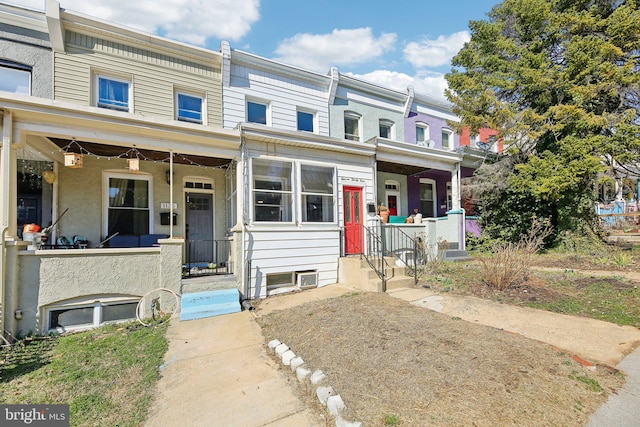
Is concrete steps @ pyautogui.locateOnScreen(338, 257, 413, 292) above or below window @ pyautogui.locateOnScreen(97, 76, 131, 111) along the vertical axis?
below

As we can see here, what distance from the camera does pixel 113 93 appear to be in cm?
761

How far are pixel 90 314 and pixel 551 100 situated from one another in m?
14.5

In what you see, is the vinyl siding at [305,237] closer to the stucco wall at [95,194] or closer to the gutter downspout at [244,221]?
the gutter downspout at [244,221]

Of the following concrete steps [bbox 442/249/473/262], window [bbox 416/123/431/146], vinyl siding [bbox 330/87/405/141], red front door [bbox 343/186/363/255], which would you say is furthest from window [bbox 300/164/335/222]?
window [bbox 416/123/431/146]

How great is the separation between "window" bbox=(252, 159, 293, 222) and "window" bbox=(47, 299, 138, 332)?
10.3ft

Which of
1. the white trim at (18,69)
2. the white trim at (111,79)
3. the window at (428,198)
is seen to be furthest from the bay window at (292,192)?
the window at (428,198)

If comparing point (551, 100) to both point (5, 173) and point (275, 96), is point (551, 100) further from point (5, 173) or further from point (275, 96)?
point (5, 173)

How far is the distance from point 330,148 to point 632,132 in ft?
29.2

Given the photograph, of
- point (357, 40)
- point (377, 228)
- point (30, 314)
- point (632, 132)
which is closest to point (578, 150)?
point (632, 132)

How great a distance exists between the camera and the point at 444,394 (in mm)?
2660

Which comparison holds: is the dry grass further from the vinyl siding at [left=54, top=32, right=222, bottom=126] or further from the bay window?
the vinyl siding at [left=54, top=32, right=222, bottom=126]

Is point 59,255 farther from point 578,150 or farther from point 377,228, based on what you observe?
point 578,150

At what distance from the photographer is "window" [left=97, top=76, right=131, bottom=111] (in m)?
7.46

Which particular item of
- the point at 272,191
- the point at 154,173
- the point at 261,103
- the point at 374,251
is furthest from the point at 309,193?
the point at 154,173
